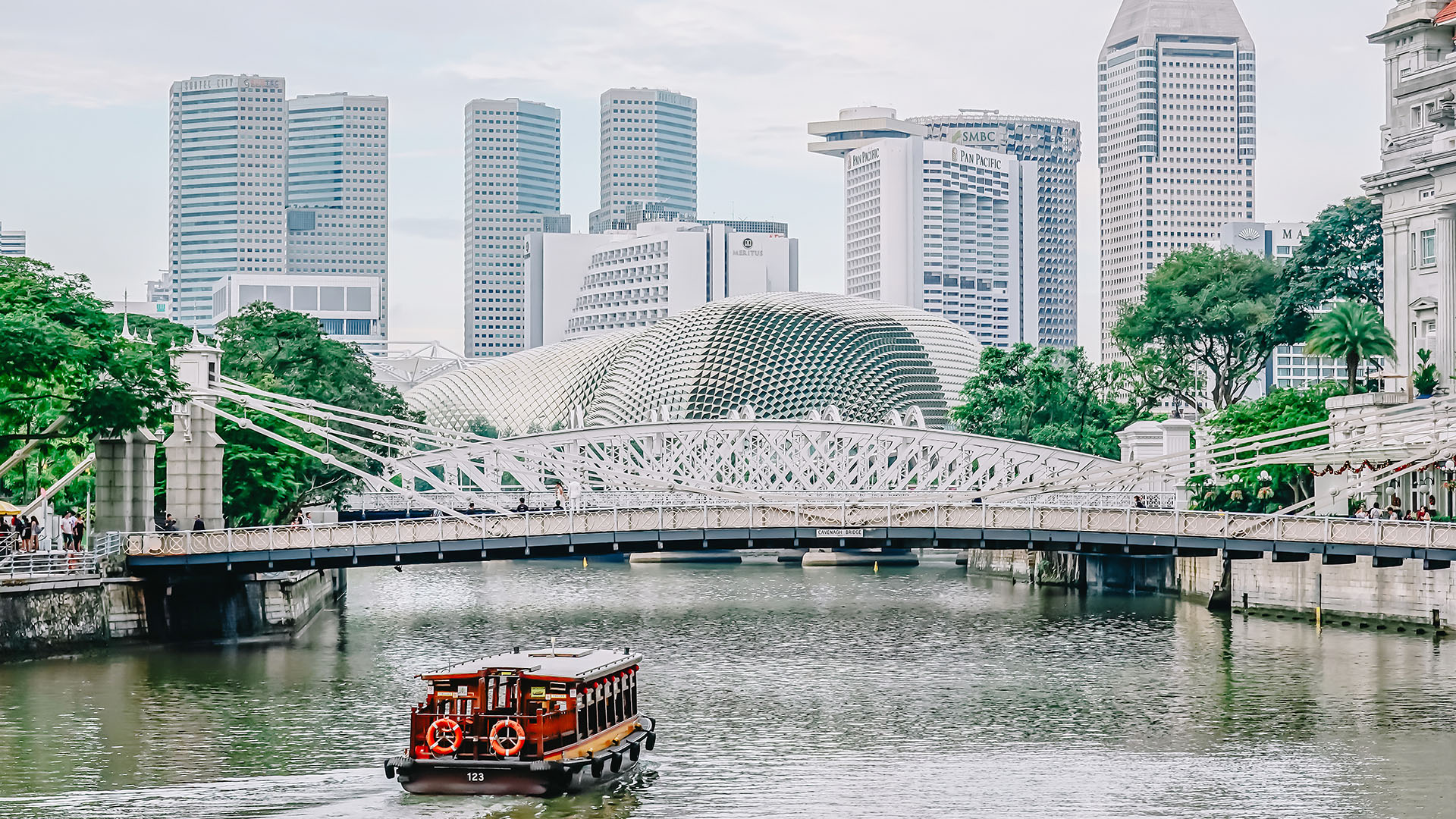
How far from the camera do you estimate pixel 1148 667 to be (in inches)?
2638

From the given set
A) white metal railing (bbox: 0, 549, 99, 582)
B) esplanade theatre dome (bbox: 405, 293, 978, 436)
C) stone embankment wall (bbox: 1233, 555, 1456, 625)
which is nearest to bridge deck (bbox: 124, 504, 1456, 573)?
stone embankment wall (bbox: 1233, 555, 1456, 625)

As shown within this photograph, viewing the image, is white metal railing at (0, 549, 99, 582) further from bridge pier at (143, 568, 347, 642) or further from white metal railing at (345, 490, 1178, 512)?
white metal railing at (345, 490, 1178, 512)

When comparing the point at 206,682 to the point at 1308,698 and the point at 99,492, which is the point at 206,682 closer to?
the point at 99,492

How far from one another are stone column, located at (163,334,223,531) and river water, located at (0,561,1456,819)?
5552 millimetres

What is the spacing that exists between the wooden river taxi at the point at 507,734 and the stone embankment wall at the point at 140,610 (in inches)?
962

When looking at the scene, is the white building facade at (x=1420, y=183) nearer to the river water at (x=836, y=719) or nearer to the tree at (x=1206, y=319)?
the tree at (x=1206, y=319)

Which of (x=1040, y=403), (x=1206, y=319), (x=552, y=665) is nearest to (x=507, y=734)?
(x=552, y=665)

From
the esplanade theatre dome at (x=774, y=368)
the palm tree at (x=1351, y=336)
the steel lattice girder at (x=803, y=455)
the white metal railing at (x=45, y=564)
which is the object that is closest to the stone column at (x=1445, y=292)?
the palm tree at (x=1351, y=336)

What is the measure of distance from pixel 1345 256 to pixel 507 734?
94292mm

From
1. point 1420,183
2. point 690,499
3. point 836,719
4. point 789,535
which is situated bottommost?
point 836,719

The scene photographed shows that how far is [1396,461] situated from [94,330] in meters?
47.0

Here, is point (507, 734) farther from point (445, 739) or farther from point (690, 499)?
point (690, 499)

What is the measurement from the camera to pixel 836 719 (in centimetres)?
5569

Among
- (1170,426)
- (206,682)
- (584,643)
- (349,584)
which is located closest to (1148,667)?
(584,643)
